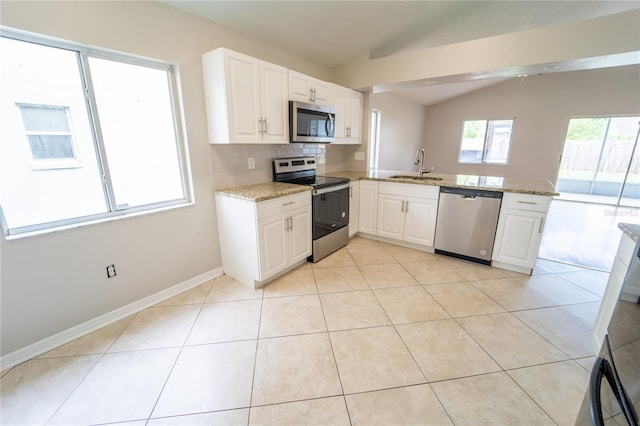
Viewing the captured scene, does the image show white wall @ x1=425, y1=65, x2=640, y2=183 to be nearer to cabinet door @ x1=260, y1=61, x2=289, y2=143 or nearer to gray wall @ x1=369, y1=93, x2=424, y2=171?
gray wall @ x1=369, y1=93, x2=424, y2=171

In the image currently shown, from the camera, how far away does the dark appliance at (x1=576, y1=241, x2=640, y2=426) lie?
2.33 ft

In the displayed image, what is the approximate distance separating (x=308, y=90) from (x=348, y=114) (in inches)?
35.8

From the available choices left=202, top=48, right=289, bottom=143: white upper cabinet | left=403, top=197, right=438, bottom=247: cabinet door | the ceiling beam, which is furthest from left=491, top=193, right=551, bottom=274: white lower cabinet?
left=202, top=48, right=289, bottom=143: white upper cabinet

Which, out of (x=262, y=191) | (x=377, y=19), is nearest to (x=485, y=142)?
(x=377, y=19)

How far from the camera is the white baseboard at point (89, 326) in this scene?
5.49 ft

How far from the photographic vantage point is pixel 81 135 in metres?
1.87

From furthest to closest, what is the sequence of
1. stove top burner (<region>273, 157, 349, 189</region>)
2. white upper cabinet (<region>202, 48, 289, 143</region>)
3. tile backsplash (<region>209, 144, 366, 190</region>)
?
stove top burner (<region>273, 157, 349, 189</region>) < tile backsplash (<region>209, 144, 366, 190</region>) < white upper cabinet (<region>202, 48, 289, 143</region>)

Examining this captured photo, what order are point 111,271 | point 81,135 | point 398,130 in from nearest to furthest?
point 81,135
point 111,271
point 398,130

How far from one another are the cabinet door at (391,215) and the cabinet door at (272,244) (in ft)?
5.06

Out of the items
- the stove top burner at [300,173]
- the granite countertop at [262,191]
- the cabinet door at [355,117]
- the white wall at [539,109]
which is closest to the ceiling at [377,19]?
the cabinet door at [355,117]

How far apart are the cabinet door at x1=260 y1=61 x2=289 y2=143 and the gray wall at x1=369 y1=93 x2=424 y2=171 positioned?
125 inches

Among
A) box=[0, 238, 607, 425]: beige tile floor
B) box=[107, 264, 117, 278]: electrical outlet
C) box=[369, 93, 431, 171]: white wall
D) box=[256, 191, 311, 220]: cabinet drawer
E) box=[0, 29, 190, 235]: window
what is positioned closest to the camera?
box=[0, 238, 607, 425]: beige tile floor

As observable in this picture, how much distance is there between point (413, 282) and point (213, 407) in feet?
6.56

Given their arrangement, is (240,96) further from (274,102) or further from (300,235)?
(300,235)
